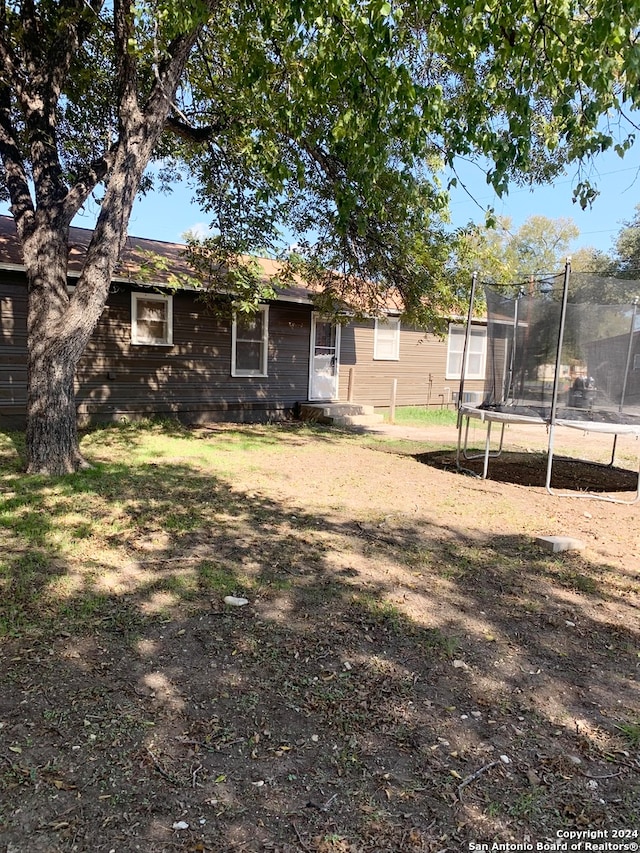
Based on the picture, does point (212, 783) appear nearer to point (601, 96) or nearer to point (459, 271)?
point (601, 96)

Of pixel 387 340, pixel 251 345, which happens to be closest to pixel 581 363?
pixel 251 345

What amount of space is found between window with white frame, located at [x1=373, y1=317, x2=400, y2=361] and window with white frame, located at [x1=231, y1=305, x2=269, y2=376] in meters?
3.88

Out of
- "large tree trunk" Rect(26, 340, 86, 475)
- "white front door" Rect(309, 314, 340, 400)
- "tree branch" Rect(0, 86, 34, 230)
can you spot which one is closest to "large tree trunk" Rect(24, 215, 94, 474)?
"large tree trunk" Rect(26, 340, 86, 475)

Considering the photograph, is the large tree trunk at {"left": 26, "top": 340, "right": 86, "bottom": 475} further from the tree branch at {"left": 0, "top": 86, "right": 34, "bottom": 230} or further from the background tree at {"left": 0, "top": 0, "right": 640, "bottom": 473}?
the tree branch at {"left": 0, "top": 86, "right": 34, "bottom": 230}

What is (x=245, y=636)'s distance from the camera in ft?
9.93

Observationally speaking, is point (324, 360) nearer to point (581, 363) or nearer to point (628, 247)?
point (581, 363)

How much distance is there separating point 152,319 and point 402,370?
7.76 meters

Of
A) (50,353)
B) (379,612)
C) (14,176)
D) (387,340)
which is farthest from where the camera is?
(387,340)

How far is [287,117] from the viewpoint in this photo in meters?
4.57

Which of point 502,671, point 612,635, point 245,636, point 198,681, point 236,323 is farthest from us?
point 236,323

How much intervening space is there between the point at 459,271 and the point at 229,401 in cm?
585

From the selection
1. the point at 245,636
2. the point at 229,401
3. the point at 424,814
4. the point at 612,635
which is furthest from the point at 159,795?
the point at 229,401

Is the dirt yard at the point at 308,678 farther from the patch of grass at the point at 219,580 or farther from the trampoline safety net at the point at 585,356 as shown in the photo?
the trampoline safety net at the point at 585,356

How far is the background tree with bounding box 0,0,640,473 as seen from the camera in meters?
3.78
